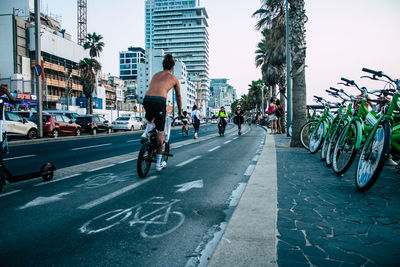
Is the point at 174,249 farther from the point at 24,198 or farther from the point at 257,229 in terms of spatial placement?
the point at 24,198

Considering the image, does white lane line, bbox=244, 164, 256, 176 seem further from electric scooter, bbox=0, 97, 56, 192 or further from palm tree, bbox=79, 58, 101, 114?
palm tree, bbox=79, 58, 101, 114

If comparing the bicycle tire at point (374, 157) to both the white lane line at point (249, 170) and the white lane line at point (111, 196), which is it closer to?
the white lane line at point (249, 170)

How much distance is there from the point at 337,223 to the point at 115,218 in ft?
7.51

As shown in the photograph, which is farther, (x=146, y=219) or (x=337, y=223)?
(x=146, y=219)

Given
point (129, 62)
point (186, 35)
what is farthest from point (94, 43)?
point (186, 35)

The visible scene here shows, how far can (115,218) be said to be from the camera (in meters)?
3.19

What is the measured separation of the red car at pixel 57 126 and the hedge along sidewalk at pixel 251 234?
17876mm

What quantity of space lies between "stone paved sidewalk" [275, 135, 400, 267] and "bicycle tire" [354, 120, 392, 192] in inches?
8.0

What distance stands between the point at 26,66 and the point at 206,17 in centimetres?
15127

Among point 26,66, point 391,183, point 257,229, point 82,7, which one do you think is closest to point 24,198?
point 257,229

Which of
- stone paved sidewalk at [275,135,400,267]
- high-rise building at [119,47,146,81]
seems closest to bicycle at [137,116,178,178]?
stone paved sidewalk at [275,135,400,267]

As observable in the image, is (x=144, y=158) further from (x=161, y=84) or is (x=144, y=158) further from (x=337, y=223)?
(x=337, y=223)

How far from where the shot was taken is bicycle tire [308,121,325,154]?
24.5 ft

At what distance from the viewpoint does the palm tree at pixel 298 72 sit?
10484 mm
